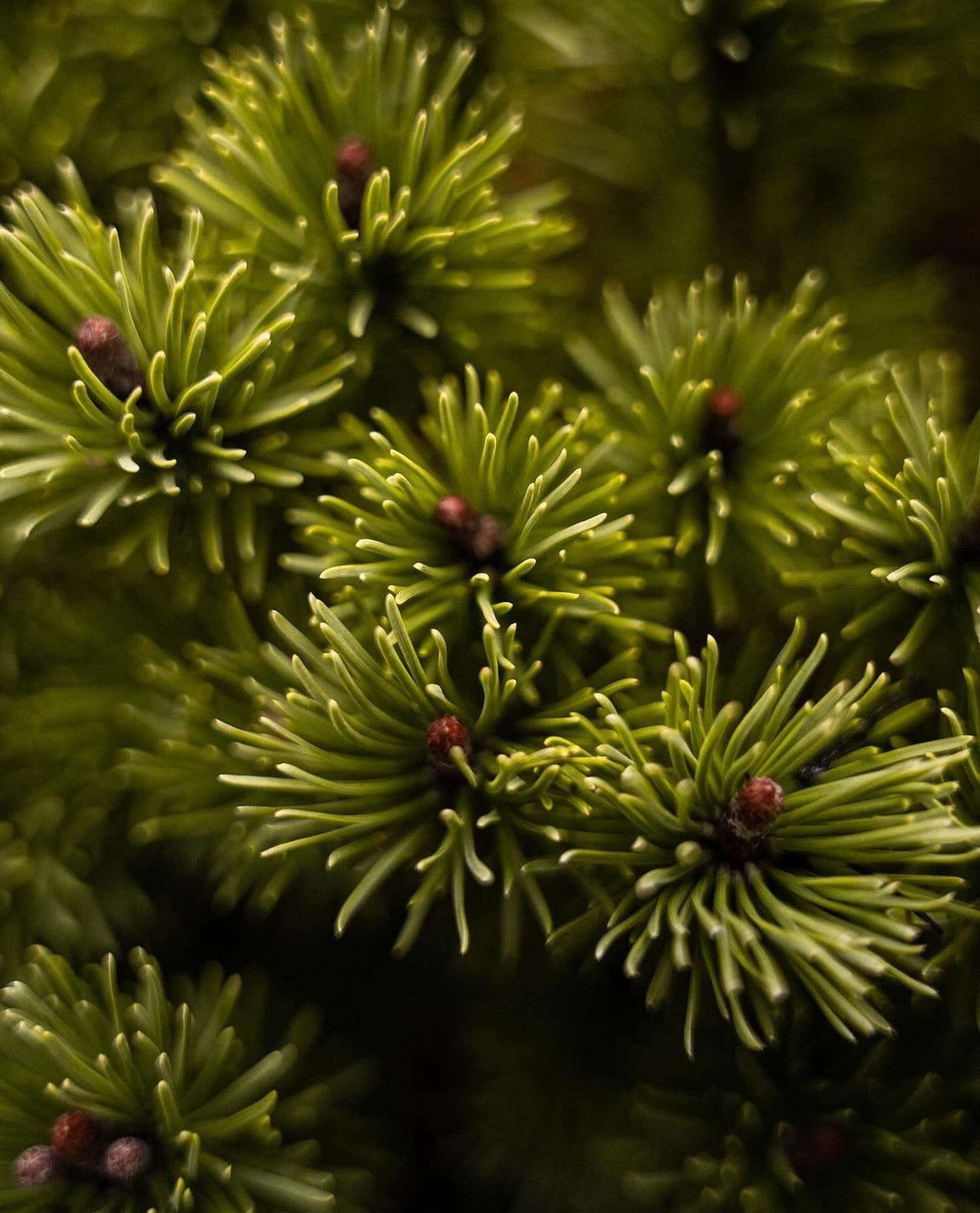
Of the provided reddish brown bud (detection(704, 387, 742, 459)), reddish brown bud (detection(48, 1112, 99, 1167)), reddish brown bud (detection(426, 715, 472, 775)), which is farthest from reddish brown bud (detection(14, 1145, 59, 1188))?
reddish brown bud (detection(704, 387, 742, 459))

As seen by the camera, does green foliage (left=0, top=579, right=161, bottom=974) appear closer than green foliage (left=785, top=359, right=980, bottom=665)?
No

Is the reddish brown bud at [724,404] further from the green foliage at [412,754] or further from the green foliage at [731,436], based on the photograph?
the green foliage at [412,754]

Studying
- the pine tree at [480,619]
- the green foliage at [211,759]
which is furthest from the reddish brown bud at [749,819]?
the green foliage at [211,759]

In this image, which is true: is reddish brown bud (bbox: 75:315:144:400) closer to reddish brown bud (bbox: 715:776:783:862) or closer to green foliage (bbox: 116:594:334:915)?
green foliage (bbox: 116:594:334:915)

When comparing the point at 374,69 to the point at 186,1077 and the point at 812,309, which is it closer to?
the point at 812,309

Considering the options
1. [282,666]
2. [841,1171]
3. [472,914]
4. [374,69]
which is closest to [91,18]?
[374,69]

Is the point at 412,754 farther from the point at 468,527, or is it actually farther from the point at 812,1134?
the point at 812,1134
